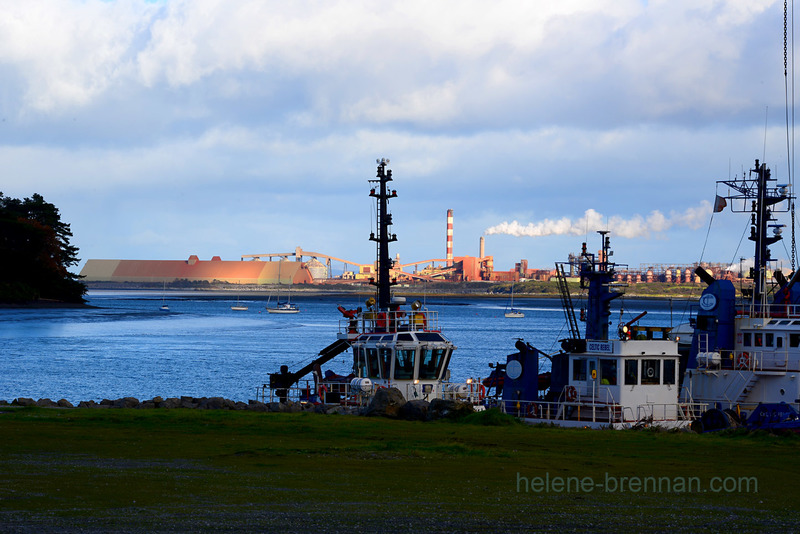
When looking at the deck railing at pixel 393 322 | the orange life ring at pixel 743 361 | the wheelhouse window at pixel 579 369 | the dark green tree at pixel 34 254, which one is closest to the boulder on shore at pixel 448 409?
the wheelhouse window at pixel 579 369

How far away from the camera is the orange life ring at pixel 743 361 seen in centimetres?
3566

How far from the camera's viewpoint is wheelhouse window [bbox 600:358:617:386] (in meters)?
30.2

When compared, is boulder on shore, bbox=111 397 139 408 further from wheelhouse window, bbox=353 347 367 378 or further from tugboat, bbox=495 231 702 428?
tugboat, bbox=495 231 702 428

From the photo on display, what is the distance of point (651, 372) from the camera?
30516mm

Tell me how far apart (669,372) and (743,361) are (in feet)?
21.9

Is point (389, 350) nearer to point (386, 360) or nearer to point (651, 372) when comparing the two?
point (386, 360)

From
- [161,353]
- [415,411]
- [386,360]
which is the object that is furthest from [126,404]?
[161,353]


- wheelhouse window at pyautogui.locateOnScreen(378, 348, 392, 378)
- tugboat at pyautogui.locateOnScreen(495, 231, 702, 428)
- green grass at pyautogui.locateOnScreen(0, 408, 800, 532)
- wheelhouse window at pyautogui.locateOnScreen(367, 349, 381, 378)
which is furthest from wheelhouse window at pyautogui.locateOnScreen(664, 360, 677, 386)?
wheelhouse window at pyautogui.locateOnScreen(367, 349, 381, 378)

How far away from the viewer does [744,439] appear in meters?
26.9

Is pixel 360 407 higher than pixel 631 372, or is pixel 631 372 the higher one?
pixel 631 372

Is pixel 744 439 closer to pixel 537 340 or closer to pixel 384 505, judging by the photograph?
pixel 384 505

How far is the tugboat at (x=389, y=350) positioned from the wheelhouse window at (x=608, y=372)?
18.6ft

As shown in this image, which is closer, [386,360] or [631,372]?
[631,372]

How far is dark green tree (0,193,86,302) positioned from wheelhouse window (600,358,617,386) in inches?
5131
